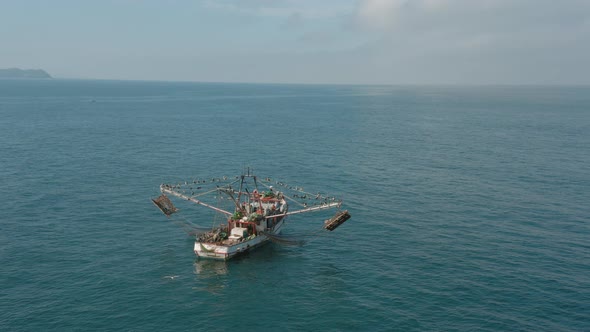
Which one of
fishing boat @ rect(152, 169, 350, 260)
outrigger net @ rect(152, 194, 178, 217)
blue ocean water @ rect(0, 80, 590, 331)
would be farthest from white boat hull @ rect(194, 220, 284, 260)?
outrigger net @ rect(152, 194, 178, 217)

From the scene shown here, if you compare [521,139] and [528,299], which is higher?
[521,139]

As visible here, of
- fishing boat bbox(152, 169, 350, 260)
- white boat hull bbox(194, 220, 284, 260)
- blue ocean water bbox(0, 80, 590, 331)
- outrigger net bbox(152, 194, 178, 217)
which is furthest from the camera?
outrigger net bbox(152, 194, 178, 217)

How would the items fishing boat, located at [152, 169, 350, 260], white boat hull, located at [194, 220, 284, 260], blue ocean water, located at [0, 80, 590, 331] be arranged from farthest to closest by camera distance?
fishing boat, located at [152, 169, 350, 260], white boat hull, located at [194, 220, 284, 260], blue ocean water, located at [0, 80, 590, 331]

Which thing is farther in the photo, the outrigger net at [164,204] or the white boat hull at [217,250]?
the outrigger net at [164,204]

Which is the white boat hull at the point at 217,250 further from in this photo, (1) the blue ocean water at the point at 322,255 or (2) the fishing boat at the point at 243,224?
(1) the blue ocean water at the point at 322,255

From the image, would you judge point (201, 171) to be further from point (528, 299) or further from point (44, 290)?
point (528, 299)

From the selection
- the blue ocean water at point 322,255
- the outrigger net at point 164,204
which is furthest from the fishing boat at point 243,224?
the blue ocean water at point 322,255

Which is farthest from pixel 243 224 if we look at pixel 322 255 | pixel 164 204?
pixel 164 204

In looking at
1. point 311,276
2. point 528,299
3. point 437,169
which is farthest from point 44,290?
point 437,169

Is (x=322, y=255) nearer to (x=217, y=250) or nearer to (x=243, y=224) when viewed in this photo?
(x=243, y=224)

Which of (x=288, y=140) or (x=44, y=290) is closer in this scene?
(x=44, y=290)

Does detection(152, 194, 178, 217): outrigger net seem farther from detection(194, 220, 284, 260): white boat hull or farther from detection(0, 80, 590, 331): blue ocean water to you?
detection(194, 220, 284, 260): white boat hull
